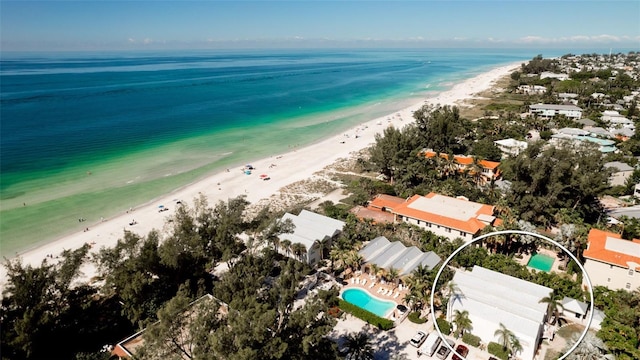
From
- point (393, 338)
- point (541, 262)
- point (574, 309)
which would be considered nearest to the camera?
point (393, 338)

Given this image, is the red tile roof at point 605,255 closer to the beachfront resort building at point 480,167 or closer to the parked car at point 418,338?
the parked car at point 418,338

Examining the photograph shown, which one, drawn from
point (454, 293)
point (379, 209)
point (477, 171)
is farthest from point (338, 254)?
point (477, 171)

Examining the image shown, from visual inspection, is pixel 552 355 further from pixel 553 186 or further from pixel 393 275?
pixel 553 186

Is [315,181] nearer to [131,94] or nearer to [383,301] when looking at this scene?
[383,301]

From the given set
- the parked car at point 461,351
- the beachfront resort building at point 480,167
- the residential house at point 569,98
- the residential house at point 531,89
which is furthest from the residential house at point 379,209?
the residential house at point 531,89

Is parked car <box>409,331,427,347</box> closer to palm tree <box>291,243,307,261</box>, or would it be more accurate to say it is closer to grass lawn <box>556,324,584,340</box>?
grass lawn <box>556,324,584,340</box>

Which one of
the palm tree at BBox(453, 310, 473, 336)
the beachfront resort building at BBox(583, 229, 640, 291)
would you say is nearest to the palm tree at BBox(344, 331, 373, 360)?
the palm tree at BBox(453, 310, 473, 336)
